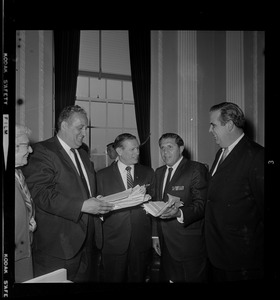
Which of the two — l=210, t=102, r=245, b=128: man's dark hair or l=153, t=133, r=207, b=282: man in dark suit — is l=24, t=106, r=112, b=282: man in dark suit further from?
l=210, t=102, r=245, b=128: man's dark hair

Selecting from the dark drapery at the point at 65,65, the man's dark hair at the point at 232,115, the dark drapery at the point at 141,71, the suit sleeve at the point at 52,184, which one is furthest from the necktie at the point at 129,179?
the man's dark hair at the point at 232,115

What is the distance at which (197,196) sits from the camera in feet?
7.53

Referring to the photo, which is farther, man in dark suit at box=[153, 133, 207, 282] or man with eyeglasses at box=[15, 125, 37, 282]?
man in dark suit at box=[153, 133, 207, 282]

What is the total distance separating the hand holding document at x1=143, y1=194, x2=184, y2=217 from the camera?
228 centimetres

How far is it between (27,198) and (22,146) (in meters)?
0.34

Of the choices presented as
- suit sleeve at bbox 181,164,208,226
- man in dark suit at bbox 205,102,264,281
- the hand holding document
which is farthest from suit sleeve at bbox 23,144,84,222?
man in dark suit at bbox 205,102,264,281

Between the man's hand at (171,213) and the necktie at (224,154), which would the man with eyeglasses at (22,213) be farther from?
the necktie at (224,154)

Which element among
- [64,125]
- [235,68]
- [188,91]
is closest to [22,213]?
[64,125]

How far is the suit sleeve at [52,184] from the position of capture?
219 cm

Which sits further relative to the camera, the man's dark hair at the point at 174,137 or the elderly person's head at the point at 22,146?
the man's dark hair at the point at 174,137

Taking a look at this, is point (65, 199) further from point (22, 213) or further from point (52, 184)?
point (22, 213)

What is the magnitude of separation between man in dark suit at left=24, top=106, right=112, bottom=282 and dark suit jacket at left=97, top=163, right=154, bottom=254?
2.7 inches

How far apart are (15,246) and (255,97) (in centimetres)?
191
